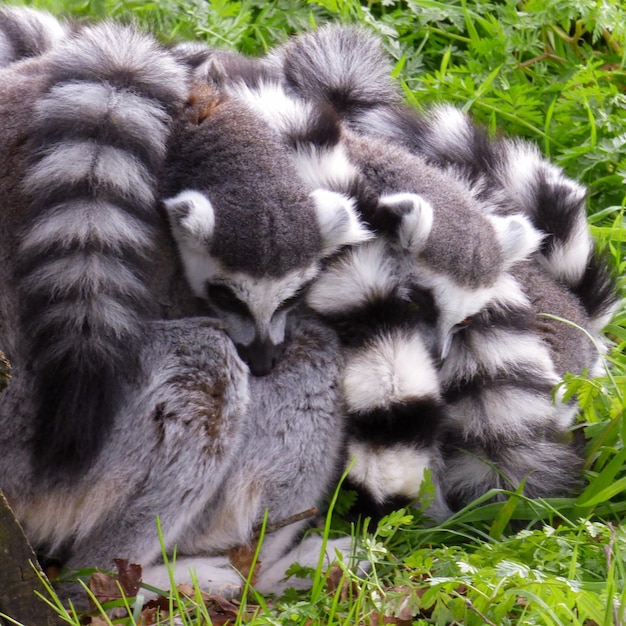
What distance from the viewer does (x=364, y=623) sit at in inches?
107

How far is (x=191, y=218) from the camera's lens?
308 centimetres

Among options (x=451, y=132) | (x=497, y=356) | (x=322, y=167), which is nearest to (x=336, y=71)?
(x=451, y=132)

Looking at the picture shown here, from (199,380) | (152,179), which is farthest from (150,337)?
(152,179)

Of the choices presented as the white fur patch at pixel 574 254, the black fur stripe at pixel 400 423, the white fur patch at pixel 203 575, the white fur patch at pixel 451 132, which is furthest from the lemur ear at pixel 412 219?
the white fur patch at pixel 203 575

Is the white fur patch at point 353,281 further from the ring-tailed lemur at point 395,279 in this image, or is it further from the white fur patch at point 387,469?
the white fur patch at point 387,469

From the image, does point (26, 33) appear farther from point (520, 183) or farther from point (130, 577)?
point (130, 577)

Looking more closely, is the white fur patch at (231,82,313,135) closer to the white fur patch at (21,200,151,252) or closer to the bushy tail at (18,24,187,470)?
the bushy tail at (18,24,187,470)

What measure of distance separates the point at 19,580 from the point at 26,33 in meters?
2.27

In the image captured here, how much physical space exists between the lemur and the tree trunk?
1.07ft

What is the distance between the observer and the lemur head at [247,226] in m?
3.15

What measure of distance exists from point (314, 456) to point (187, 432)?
464 millimetres

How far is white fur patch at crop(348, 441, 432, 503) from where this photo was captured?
314 cm

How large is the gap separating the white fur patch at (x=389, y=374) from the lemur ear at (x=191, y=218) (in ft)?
2.02

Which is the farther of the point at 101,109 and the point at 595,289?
the point at 595,289
